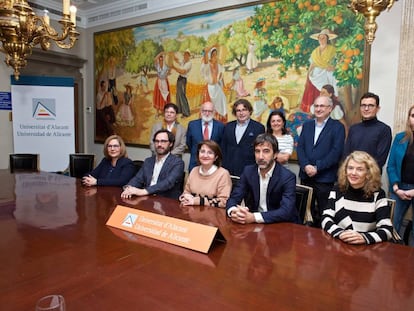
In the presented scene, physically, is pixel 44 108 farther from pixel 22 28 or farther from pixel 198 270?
pixel 198 270

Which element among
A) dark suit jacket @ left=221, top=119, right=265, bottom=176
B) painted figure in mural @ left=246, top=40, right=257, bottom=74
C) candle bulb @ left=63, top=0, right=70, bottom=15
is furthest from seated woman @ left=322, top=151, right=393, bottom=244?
painted figure in mural @ left=246, top=40, right=257, bottom=74

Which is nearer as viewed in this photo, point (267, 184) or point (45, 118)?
point (267, 184)

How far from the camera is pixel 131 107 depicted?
212 inches

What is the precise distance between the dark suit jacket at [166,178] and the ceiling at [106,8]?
114 inches

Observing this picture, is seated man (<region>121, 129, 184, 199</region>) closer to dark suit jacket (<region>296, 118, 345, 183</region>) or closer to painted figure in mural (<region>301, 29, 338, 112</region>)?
dark suit jacket (<region>296, 118, 345, 183</region>)

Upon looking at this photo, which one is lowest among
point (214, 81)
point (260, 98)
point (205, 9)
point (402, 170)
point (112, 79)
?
point (402, 170)

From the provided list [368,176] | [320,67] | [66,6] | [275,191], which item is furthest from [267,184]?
[320,67]

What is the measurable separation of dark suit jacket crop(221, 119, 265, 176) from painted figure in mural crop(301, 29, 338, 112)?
0.81 meters

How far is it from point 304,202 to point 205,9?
329 cm

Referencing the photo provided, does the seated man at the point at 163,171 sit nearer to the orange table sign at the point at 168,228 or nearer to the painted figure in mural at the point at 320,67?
the orange table sign at the point at 168,228

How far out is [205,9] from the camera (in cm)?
443

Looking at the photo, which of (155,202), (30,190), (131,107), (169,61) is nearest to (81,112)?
(131,107)

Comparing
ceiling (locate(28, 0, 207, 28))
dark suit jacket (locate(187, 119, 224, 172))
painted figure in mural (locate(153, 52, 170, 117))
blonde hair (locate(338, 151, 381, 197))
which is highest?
ceiling (locate(28, 0, 207, 28))

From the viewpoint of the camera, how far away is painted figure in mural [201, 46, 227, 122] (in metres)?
4.32
